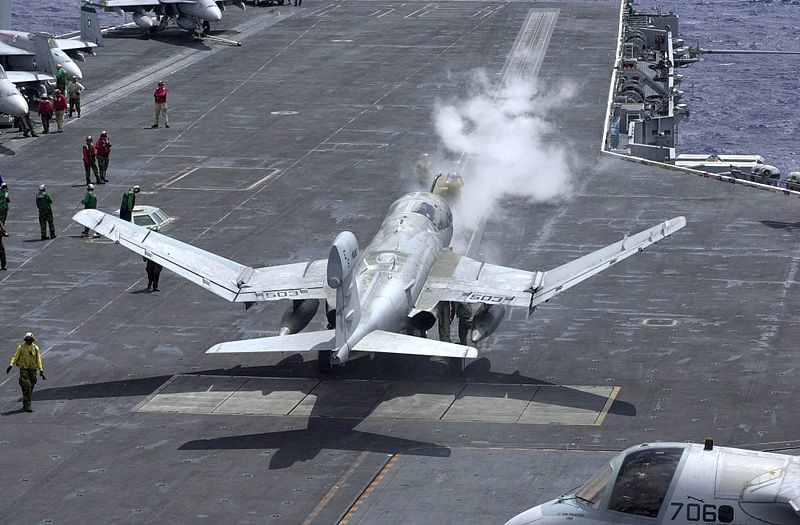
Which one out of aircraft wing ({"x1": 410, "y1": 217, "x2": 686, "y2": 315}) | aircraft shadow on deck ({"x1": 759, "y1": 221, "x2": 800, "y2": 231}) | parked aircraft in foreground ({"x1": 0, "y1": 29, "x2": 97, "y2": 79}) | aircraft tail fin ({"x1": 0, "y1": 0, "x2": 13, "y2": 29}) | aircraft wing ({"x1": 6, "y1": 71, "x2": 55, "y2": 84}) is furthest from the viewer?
aircraft tail fin ({"x1": 0, "y1": 0, "x2": 13, "y2": 29})

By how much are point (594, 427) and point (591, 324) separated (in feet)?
25.8

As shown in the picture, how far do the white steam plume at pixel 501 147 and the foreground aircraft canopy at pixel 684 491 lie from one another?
23453 millimetres

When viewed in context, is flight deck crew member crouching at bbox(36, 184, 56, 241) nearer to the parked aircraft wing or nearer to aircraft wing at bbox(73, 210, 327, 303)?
aircraft wing at bbox(73, 210, 327, 303)

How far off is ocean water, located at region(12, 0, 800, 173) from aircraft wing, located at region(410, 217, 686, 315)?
61.0m

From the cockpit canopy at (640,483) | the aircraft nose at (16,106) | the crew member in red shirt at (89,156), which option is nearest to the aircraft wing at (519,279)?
the cockpit canopy at (640,483)

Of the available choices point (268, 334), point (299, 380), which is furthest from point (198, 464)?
point (268, 334)

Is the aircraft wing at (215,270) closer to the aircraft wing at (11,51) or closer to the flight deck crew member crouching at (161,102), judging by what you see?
the flight deck crew member crouching at (161,102)

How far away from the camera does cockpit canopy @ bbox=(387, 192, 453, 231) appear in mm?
36062

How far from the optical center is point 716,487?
18156mm

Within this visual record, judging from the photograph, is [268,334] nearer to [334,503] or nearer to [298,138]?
[334,503]

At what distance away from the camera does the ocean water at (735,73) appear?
9944 centimetres

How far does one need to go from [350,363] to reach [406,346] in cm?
472

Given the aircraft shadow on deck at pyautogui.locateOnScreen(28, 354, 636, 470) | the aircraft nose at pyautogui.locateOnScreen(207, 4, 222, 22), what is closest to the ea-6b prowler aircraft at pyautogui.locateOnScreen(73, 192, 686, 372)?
the aircraft shadow on deck at pyautogui.locateOnScreen(28, 354, 636, 470)

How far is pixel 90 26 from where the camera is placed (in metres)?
76.6
